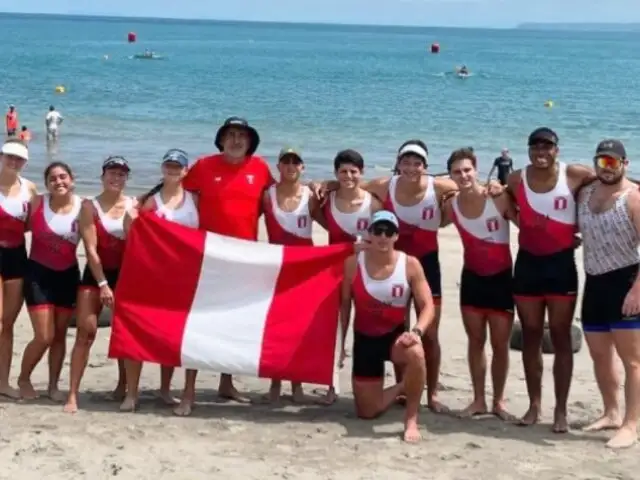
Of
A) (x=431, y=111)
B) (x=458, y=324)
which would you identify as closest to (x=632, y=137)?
(x=431, y=111)

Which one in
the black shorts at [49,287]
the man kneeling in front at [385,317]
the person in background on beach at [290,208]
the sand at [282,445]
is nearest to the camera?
the sand at [282,445]

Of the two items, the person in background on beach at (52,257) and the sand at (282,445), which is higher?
the person in background on beach at (52,257)

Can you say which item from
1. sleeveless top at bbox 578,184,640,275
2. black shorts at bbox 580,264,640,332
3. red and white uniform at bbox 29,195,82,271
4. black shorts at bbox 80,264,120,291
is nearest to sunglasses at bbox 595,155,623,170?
sleeveless top at bbox 578,184,640,275

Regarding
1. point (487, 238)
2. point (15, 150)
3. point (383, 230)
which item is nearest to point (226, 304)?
point (383, 230)

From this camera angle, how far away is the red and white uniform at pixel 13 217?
7.65 meters

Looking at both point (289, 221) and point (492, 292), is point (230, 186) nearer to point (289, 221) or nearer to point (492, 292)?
point (289, 221)

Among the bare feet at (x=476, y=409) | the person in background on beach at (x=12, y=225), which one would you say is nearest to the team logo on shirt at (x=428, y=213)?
the bare feet at (x=476, y=409)

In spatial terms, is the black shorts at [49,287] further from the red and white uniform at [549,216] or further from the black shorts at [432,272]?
the red and white uniform at [549,216]

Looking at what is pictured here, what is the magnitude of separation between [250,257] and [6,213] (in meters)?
1.79

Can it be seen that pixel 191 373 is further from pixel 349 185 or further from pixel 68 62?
pixel 68 62

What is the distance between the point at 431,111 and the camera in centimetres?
4675

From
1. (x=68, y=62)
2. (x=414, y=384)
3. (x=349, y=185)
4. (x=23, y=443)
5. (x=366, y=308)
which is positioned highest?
(x=68, y=62)

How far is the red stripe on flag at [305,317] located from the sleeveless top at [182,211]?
0.74 metres

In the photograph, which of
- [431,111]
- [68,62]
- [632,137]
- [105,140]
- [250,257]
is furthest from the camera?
[68,62]
